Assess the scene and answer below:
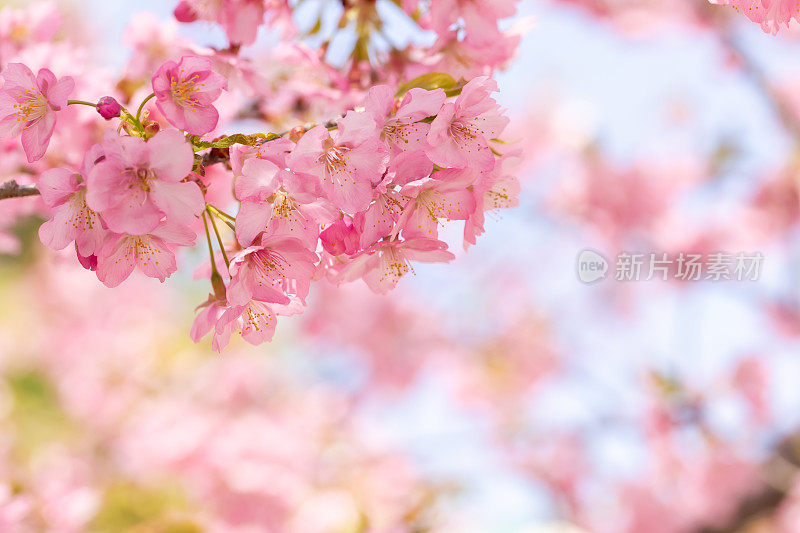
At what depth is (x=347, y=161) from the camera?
662mm

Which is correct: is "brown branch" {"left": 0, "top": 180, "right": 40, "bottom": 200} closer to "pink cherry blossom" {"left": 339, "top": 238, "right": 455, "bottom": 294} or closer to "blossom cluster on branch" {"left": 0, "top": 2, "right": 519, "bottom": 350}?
"blossom cluster on branch" {"left": 0, "top": 2, "right": 519, "bottom": 350}

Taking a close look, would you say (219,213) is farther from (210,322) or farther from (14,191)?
(14,191)

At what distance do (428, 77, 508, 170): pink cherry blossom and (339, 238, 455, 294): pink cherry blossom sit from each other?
0.10m

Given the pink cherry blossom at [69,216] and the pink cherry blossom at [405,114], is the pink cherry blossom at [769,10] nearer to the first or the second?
the pink cherry blossom at [405,114]

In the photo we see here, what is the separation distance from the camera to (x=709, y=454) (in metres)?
2.96

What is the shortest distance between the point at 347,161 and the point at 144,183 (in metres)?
Result: 0.21

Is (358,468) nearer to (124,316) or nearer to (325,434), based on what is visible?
(325,434)

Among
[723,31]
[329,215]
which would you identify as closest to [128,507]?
[329,215]

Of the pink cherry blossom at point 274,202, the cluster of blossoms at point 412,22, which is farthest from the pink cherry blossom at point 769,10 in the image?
the pink cherry blossom at point 274,202

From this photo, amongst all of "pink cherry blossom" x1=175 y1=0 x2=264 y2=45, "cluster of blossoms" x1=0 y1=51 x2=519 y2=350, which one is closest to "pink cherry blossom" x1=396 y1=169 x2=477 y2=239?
"cluster of blossoms" x1=0 y1=51 x2=519 y2=350

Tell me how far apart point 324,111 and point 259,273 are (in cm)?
48

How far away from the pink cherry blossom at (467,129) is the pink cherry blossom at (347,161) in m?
0.06

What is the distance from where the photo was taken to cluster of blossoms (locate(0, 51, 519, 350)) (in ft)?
2.09

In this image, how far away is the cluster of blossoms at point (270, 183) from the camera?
64 cm
